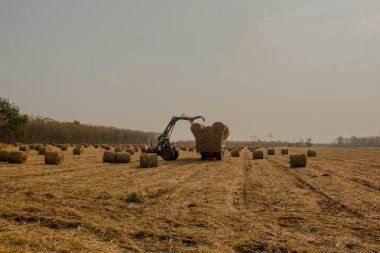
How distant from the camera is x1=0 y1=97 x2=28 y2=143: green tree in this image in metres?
56.3

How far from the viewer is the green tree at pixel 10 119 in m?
56.3

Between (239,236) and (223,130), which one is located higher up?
(223,130)

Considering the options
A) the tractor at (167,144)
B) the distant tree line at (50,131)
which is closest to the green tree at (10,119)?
the distant tree line at (50,131)

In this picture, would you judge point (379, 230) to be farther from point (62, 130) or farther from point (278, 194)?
point (62, 130)

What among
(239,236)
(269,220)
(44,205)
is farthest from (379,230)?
(44,205)

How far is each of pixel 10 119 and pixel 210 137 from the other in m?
40.1

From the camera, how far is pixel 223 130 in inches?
1055

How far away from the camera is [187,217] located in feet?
27.2

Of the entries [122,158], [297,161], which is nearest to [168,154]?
[122,158]

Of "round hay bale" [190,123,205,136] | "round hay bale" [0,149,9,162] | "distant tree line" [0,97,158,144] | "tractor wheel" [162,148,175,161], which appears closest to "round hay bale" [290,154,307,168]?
"round hay bale" [190,123,205,136]

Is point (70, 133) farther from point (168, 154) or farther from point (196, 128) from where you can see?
point (196, 128)

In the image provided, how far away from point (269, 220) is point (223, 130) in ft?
61.4

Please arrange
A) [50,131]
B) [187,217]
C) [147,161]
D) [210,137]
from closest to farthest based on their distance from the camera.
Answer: [187,217]
[147,161]
[210,137]
[50,131]

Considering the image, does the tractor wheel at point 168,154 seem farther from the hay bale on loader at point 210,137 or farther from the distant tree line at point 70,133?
the distant tree line at point 70,133
